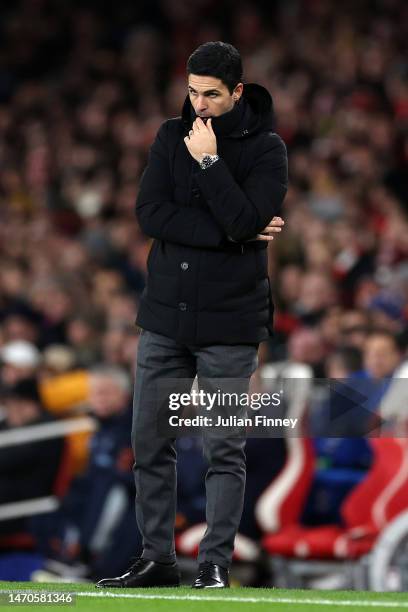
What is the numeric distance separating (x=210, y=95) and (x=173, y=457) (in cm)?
125

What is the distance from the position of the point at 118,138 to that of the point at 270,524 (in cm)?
899

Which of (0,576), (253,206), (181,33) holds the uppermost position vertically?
(181,33)

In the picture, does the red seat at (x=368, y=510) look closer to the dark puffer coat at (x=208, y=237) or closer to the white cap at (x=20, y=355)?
the dark puffer coat at (x=208, y=237)

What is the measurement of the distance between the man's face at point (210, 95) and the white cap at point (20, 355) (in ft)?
18.9

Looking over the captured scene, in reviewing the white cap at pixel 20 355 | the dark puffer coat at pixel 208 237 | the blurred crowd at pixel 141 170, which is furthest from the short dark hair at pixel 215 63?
the white cap at pixel 20 355

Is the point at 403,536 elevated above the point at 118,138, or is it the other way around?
the point at 118,138

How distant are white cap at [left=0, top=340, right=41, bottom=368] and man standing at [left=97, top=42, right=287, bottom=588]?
5.58m

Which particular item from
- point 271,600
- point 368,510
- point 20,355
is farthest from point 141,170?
point 271,600

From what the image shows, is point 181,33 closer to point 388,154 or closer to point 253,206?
point 388,154

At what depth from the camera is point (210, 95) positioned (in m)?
5.69

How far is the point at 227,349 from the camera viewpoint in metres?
5.74

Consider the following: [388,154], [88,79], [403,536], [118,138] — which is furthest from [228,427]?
[88,79]

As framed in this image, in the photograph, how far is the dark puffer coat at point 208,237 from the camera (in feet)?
18.7

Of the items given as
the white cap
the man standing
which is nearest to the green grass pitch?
the man standing
